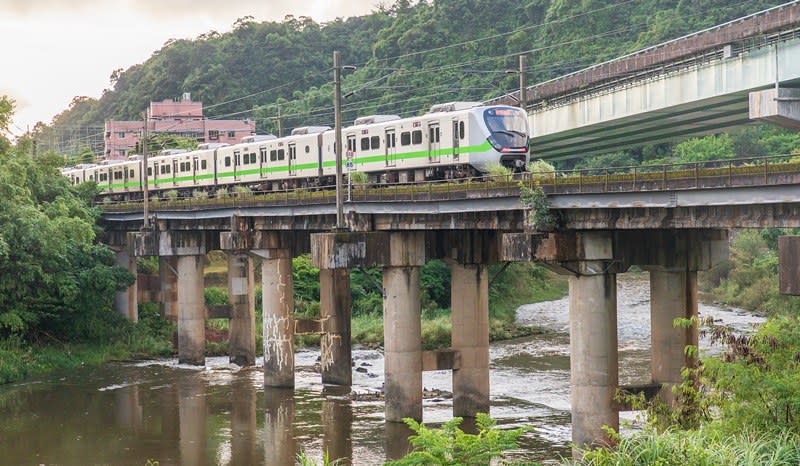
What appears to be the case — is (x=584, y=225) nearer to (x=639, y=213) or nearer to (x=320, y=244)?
(x=639, y=213)

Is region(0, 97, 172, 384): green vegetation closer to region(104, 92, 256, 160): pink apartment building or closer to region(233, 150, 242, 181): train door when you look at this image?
region(233, 150, 242, 181): train door

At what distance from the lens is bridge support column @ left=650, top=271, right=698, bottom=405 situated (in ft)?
106

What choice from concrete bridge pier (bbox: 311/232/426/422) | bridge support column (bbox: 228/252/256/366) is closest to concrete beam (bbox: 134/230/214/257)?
bridge support column (bbox: 228/252/256/366)

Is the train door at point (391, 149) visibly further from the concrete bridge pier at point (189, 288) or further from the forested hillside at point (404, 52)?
the forested hillside at point (404, 52)

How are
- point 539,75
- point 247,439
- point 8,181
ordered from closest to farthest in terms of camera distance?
point 247,439 → point 8,181 → point 539,75

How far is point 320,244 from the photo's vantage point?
37.0m

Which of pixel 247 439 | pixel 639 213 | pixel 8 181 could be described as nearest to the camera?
pixel 639 213

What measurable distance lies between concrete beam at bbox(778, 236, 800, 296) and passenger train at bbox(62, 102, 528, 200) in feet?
54.7

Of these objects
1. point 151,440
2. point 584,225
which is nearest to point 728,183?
point 584,225

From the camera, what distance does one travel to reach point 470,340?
37.4 metres

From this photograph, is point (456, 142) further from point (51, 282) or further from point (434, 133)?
point (51, 282)

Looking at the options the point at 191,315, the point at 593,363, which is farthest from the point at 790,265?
the point at 191,315

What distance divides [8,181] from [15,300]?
537cm

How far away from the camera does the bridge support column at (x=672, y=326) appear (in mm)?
32250
